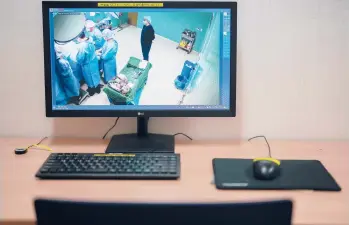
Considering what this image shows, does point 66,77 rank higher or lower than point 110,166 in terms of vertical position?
higher

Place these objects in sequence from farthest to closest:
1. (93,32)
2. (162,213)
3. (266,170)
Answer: (93,32) → (266,170) → (162,213)

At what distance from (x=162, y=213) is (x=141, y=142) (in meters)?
0.86

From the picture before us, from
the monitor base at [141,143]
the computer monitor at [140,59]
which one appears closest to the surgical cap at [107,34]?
the computer monitor at [140,59]

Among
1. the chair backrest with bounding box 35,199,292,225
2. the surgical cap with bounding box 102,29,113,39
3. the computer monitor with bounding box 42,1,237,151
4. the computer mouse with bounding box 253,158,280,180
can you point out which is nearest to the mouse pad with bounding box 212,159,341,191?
the computer mouse with bounding box 253,158,280,180

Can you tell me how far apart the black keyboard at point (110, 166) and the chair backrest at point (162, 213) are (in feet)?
1.67

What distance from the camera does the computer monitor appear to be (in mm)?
1538

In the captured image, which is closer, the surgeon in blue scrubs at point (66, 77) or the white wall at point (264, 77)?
the surgeon in blue scrubs at point (66, 77)

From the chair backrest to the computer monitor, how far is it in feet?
2.59

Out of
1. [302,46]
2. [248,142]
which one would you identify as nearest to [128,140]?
[248,142]

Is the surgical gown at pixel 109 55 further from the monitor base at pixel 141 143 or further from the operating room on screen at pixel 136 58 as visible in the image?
the monitor base at pixel 141 143

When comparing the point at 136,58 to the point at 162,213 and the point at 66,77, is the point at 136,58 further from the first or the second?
the point at 162,213

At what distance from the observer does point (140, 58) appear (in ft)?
5.13

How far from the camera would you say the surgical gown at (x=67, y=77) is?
5.11ft

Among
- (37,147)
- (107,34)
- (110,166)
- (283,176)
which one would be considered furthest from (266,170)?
(37,147)
